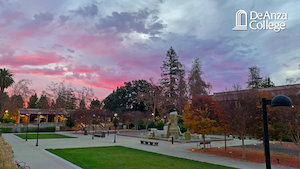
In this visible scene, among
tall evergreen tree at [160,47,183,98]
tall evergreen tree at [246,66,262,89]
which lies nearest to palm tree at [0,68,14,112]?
tall evergreen tree at [160,47,183,98]

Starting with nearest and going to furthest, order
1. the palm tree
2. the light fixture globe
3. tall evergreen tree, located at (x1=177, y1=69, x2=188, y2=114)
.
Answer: the light fixture globe → tall evergreen tree, located at (x1=177, y1=69, x2=188, y2=114) → the palm tree

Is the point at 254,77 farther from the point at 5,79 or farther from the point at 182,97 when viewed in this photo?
the point at 5,79

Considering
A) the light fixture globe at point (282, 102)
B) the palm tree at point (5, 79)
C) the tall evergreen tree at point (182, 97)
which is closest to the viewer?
the light fixture globe at point (282, 102)

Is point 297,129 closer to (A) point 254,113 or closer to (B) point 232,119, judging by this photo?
(A) point 254,113

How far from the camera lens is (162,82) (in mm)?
66375

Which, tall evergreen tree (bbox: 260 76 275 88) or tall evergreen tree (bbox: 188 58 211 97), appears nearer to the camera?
tall evergreen tree (bbox: 188 58 211 97)

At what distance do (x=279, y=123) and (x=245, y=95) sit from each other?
9.51ft

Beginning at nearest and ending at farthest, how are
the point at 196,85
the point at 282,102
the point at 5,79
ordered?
the point at 282,102, the point at 196,85, the point at 5,79

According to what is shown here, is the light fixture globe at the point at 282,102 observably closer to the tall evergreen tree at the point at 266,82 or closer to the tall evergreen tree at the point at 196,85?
the tall evergreen tree at the point at 196,85

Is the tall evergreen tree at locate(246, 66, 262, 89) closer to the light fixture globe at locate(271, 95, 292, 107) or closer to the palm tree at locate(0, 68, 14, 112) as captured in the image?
the light fixture globe at locate(271, 95, 292, 107)

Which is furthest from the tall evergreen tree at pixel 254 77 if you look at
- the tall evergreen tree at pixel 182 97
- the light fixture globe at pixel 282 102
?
the light fixture globe at pixel 282 102

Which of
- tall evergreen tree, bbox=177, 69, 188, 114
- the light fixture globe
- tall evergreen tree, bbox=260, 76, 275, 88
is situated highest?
tall evergreen tree, bbox=260, 76, 275, 88

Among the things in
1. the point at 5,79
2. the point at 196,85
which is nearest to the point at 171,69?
the point at 196,85

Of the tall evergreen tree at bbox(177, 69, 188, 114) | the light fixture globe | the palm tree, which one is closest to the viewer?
the light fixture globe
